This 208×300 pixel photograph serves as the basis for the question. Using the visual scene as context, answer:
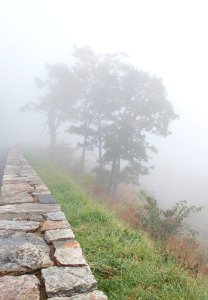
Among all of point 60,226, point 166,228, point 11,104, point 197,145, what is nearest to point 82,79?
point 166,228

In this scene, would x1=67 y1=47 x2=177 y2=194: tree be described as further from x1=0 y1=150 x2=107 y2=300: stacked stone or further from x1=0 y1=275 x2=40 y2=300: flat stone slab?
x1=0 y1=275 x2=40 y2=300: flat stone slab

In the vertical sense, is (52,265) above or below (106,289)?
above

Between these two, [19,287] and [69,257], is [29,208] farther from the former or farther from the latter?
[19,287]

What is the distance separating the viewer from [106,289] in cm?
327

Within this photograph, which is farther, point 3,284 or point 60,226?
point 60,226

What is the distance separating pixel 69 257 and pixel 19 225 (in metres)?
1.20

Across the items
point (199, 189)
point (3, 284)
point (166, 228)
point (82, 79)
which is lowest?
point (199, 189)

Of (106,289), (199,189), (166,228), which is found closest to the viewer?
(106,289)

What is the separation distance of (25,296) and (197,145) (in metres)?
63.4

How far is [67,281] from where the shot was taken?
8.66 ft

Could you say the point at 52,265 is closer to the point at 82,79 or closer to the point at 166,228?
the point at 166,228

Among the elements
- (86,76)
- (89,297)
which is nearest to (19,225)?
(89,297)

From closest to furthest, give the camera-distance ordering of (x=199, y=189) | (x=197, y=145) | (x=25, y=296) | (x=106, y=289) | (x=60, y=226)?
1. (x=25, y=296)
2. (x=106, y=289)
3. (x=60, y=226)
4. (x=199, y=189)
5. (x=197, y=145)

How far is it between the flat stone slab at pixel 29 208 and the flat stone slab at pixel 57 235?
3.09 feet
